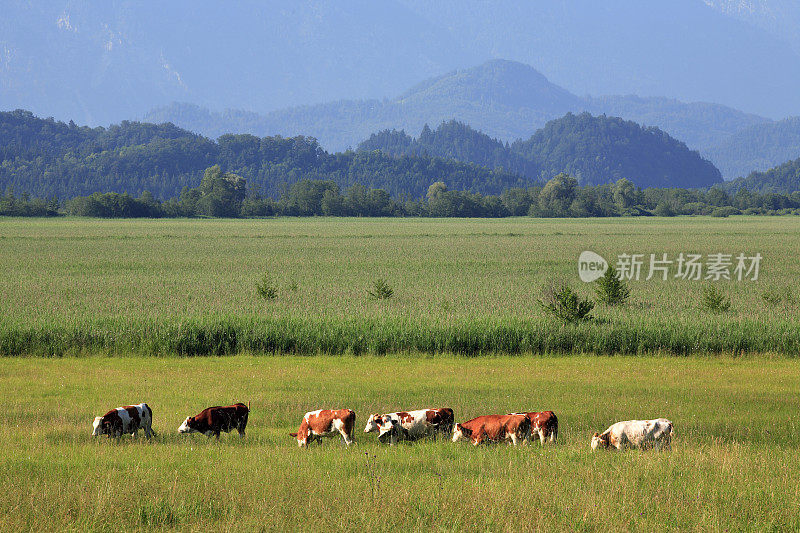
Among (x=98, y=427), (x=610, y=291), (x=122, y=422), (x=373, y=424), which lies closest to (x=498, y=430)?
(x=373, y=424)

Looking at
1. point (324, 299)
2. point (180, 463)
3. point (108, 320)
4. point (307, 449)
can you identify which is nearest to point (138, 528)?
point (180, 463)

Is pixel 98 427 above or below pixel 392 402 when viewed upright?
above

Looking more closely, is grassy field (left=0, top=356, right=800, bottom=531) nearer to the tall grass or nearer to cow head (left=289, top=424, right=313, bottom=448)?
cow head (left=289, top=424, right=313, bottom=448)

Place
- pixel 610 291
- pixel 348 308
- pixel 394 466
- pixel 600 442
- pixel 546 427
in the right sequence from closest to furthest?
pixel 394 466, pixel 600 442, pixel 546 427, pixel 348 308, pixel 610 291

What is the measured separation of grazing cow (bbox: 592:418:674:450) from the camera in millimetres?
10172

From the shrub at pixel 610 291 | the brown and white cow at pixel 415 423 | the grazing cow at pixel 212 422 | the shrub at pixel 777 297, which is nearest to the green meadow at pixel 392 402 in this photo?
the grazing cow at pixel 212 422

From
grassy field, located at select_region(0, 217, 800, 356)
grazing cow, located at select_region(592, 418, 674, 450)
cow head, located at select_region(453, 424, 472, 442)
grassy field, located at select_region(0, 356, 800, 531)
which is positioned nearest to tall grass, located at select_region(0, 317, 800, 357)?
grassy field, located at select_region(0, 217, 800, 356)

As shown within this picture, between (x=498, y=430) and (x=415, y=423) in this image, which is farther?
(x=415, y=423)

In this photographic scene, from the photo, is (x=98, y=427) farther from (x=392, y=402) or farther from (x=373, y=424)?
(x=392, y=402)

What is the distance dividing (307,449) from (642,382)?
8575 mm

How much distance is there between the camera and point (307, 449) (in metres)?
9.87

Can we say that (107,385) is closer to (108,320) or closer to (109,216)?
(108,320)

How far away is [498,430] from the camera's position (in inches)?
409

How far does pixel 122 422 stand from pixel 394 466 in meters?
4.06
